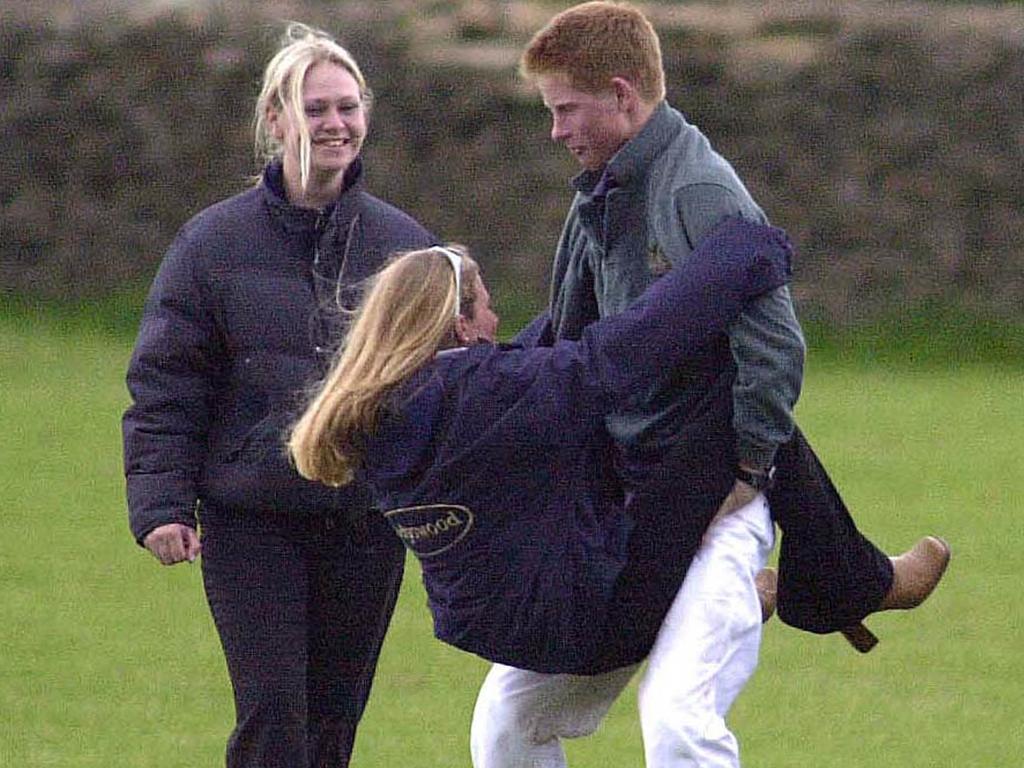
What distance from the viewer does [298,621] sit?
526 centimetres

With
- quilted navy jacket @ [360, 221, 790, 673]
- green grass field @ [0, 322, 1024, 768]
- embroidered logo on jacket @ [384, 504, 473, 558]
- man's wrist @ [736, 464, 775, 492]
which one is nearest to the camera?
quilted navy jacket @ [360, 221, 790, 673]

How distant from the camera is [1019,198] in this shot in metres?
18.0

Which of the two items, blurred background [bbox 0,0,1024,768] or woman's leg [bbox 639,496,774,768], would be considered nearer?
woman's leg [bbox 639,496,774,768]

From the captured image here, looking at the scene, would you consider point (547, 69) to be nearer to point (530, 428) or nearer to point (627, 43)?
point (627, 43)

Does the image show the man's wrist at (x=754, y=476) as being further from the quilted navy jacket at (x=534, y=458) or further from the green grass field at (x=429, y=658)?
the green grass field at (x=429, y=658)

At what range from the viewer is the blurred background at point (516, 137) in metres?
18.0

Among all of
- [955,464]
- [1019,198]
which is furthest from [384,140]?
[955,464]

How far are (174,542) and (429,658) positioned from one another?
2.77m

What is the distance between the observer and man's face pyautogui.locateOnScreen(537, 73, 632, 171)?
4.62 metres

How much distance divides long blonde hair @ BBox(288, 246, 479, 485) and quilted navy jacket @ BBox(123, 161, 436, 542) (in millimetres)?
750

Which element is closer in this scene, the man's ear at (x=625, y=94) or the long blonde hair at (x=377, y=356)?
the long blonde hair at (x=377, y=356)

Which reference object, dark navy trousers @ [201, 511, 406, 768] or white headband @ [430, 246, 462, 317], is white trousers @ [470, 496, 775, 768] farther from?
white headband @ [430, 246, 462, 317]

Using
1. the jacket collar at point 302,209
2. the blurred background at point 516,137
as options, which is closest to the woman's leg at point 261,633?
the jacket collar at point 302,209

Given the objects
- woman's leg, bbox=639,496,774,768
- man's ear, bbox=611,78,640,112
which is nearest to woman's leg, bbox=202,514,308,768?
woman's leg, bbox=639,496,774,768
